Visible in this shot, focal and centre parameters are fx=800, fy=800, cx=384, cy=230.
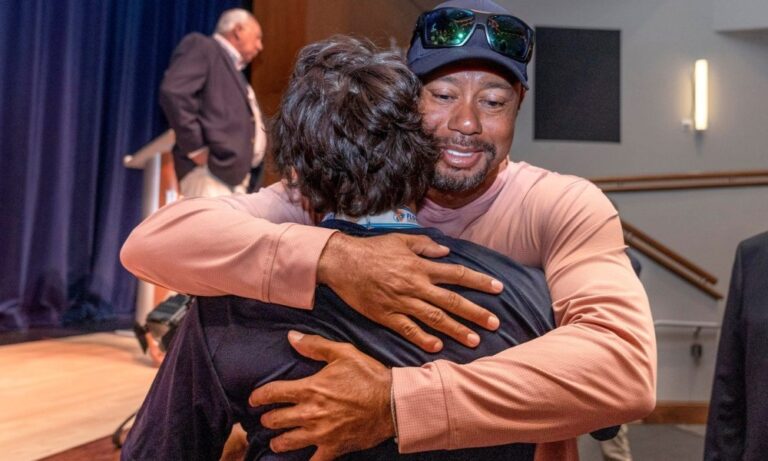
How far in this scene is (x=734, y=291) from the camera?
56.5 inches

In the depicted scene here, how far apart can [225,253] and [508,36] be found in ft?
2.07

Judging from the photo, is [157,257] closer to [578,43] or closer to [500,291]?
[500,291]

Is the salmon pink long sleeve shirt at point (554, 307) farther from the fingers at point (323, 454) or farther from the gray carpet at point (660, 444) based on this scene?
the gray carpet at point (660, 444)

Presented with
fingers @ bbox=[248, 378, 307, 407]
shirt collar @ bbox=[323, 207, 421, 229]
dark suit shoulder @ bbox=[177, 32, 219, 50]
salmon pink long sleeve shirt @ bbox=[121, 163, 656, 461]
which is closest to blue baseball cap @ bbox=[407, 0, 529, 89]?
salmon pink long sleeve shirt @ bbox=[121, 163, 656, 461]

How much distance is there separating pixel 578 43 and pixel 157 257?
6.09 meters

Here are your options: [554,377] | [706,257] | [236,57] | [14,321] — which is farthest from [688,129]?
[554,377]

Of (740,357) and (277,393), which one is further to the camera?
(740,357)

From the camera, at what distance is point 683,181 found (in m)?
6.32

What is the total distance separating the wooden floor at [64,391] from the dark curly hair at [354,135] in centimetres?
154

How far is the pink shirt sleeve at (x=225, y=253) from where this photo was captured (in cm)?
95

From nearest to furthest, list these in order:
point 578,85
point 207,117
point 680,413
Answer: point 207,117
point 680,413
point 578,85

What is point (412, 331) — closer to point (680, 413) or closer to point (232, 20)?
point (232, 20)

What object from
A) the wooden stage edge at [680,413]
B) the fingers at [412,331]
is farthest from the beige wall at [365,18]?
the fingers at [412,331]

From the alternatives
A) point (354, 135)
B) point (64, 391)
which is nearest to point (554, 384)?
point (354, 135)
